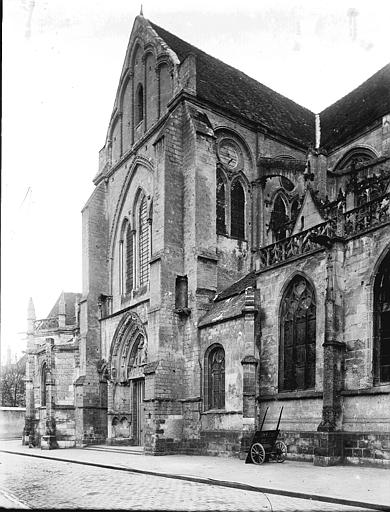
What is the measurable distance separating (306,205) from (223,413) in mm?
7292

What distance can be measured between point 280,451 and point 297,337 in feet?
10.5

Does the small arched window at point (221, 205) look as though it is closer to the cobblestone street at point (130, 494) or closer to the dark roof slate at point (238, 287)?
the dark roof slate at point (238, 287)

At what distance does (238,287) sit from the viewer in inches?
837

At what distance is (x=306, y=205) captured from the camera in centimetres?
1922

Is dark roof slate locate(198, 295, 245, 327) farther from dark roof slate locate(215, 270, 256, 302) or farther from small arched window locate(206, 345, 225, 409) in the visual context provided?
small arched window locate(206, 345, 225, 409)

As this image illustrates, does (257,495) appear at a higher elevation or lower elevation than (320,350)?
lower

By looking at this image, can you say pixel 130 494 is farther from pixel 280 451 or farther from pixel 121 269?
pixel 121 269

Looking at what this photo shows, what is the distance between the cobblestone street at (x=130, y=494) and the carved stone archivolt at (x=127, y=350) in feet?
36.2

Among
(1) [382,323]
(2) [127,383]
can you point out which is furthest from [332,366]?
(2) [127,383]

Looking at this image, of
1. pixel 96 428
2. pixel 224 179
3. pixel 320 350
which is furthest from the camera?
pixel 96 428

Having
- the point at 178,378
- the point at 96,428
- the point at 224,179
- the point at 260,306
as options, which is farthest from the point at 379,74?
the point at 96,428

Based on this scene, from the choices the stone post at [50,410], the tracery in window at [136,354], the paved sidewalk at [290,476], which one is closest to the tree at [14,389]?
the stone post at [50,410]

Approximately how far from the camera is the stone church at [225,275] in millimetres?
14641

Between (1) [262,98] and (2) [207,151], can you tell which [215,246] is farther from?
(1) [262,98]
